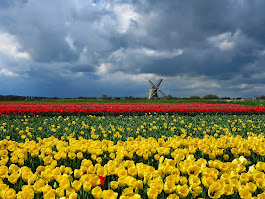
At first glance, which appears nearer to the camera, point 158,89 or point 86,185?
point 86,185

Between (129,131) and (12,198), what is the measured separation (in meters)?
5.07

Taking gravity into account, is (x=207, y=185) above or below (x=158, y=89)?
below

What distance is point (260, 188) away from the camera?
2.38 meters

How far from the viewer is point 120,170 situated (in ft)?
7.68

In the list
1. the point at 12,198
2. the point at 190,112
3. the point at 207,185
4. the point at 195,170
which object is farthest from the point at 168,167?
the point at 190,112

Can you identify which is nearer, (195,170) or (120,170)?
(120,170)

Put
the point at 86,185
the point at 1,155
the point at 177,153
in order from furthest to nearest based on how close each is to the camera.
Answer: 1. the point at 1,155
2. the point at 177,153
3. the point at 86,185

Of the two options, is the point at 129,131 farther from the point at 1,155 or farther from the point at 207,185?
the point at 207,185

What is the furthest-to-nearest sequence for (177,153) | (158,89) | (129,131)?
(158,89), (129,131), (177,153)

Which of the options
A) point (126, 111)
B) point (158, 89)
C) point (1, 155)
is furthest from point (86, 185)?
point (158, 89)

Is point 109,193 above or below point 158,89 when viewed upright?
below

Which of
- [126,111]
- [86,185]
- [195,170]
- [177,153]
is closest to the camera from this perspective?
[86,185]

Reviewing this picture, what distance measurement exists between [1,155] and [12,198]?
199cm

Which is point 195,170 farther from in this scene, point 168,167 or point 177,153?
point 177,153
